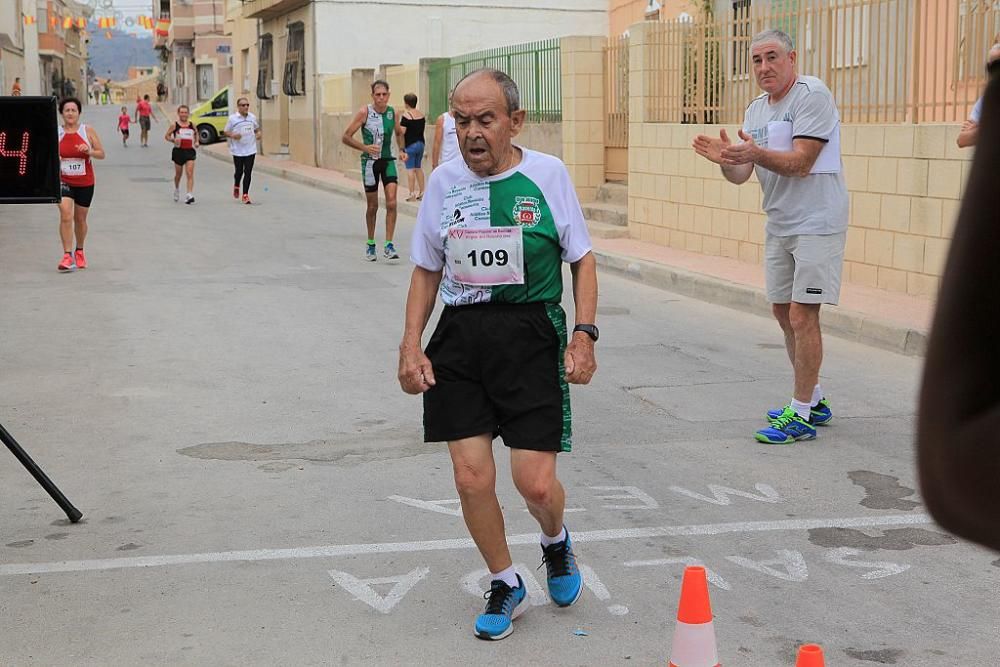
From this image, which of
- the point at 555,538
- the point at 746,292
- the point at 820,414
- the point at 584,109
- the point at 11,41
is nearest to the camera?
the point at 555,538

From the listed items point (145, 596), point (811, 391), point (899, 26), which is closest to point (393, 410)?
point (811, 391)

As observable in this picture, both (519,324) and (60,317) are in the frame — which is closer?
(519,324)

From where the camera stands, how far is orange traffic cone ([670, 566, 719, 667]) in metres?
3.55

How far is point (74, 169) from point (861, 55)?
7986 millimetres

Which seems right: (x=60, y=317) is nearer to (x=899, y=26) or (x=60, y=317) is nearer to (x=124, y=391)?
(x=124, y=391)

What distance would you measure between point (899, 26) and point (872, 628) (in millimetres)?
8573

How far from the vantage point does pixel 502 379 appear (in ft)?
14.3

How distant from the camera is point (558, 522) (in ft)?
14.8

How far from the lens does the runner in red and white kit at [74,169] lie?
14.1m

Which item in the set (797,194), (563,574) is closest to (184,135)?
(797,194)

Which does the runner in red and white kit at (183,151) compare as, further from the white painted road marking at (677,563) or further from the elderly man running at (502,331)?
the elderly man running at (502,331)

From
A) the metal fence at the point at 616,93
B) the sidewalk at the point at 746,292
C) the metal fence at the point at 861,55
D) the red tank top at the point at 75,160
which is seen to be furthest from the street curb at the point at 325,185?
the red tank top at the point at 75,160

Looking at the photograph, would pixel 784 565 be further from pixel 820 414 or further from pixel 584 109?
pixel 584 109

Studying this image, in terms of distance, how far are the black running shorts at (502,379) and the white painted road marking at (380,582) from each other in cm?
71
